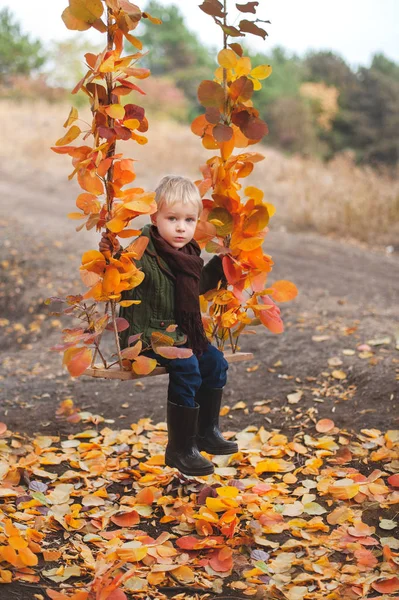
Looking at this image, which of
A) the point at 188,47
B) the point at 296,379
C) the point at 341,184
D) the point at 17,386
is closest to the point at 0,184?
the point at 341,184

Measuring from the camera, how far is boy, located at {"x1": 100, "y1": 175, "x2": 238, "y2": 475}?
101 inches

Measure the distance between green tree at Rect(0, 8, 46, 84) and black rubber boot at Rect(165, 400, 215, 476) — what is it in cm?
2103

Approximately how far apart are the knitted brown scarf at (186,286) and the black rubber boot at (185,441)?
9.3 inches

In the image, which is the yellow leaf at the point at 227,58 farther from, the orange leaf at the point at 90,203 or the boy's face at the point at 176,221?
the orange leaf at the point at 90,203

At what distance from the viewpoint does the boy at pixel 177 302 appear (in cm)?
256

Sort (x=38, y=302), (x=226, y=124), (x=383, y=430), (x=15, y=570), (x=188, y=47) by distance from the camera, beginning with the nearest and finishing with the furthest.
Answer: (x=15, y=570), (x=226, y=124), (x=383, y=430), (x=38, y=302), (x=188, y=47)

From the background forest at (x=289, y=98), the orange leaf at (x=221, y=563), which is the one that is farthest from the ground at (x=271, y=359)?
the background forest at (x=289, y=98)

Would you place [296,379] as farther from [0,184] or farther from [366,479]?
[0,184]

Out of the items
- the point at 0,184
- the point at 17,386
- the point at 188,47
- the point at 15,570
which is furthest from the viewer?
the point at 188,47

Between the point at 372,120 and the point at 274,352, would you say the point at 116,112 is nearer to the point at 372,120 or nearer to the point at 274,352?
the point at 274,352

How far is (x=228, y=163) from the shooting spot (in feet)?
8.75

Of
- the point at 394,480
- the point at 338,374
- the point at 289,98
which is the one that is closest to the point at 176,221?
the point at 394,480

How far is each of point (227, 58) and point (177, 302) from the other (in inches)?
35.8

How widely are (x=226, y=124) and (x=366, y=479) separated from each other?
1.58m
